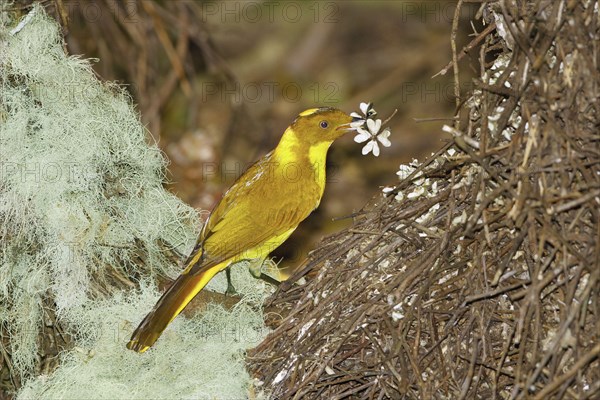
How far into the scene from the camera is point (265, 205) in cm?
375

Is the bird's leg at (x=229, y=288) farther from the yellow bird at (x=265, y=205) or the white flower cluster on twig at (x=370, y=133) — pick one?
the white flower cluster on twig at (x=370, y=133)

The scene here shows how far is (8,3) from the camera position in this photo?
3592 millimetres

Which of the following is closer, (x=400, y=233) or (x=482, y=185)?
(x=482, y=185)

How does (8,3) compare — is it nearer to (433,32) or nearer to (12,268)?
(12,268)

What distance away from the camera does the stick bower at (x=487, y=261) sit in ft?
9.12

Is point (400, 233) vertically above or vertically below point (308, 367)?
above

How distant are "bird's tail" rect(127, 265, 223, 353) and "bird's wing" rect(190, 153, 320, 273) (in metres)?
0.20

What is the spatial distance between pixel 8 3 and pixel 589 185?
2294 mm

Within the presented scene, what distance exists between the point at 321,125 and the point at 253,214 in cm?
48

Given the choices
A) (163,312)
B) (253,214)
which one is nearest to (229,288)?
(253,214)

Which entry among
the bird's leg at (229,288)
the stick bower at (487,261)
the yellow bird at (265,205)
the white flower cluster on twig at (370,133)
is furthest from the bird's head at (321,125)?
the bird's leg at (229,288)

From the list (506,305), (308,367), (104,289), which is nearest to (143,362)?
(104,289)

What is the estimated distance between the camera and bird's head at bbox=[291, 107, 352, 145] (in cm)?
384

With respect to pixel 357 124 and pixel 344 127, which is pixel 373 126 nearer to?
pixel 357 124
